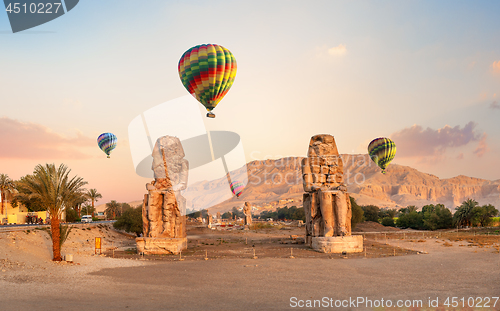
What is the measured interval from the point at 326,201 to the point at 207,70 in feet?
41.0

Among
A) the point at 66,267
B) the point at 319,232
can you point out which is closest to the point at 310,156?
the point at 319,232

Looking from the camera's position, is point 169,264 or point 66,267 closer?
point 66,267

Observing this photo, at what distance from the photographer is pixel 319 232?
60.8ft

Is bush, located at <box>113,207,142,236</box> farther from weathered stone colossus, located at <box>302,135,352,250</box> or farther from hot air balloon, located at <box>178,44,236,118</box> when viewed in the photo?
weathered stone colossus, located at <box>302,135,352,250</box>

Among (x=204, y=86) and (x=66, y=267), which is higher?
(x=204, y=86)

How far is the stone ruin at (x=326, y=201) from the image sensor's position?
17000 mm

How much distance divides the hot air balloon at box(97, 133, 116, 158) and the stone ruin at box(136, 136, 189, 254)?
3108cm

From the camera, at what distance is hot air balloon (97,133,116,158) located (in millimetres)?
47188

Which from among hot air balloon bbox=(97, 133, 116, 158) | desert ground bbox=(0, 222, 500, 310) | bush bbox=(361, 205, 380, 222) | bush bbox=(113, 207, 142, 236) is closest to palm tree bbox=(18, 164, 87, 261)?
desert ground bbox=(0, 222, 500, 310)

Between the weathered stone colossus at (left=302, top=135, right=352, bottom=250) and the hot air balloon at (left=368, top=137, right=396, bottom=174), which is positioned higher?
the hot air balloon at (left=368, top=137, right=396, bottom=174)

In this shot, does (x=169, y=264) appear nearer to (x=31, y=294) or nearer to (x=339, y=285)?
(x=31, y=294)

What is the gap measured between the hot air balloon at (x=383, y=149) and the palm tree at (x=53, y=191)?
137 ft

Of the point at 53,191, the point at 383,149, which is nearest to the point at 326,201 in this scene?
the point at 53,191

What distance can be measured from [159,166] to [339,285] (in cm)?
1199
